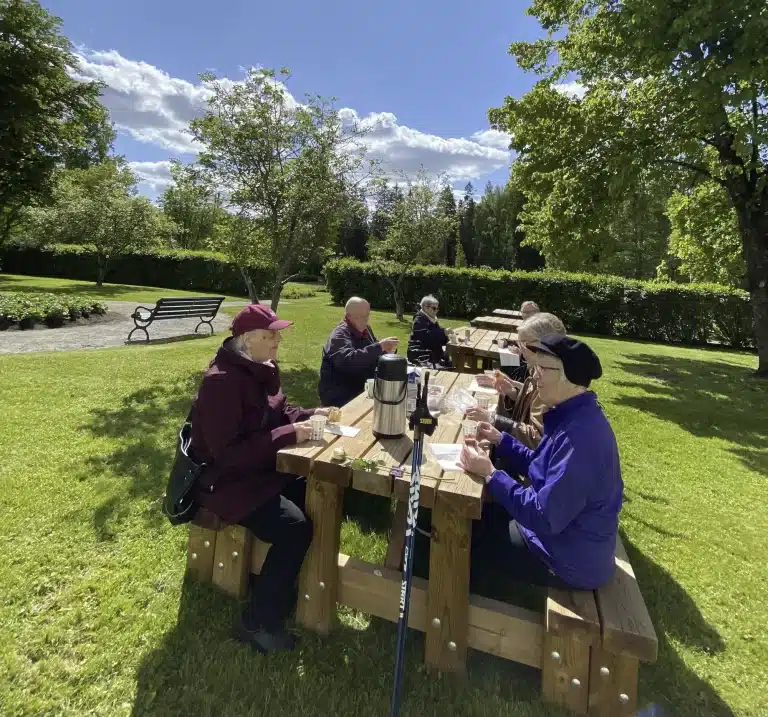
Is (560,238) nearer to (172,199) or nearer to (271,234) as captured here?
(271,234)

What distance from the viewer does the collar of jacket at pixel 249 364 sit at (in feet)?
7.92

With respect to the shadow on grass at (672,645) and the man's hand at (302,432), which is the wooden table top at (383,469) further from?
the shadow on grass at (672,645)

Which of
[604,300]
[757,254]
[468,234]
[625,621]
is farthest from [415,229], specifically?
[468,234]

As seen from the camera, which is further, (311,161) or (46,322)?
(46,322)

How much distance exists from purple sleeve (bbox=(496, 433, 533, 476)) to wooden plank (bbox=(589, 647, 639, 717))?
36.2 inches

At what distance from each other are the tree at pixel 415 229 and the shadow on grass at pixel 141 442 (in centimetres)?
1268

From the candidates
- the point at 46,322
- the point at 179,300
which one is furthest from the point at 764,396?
the point at 46,322

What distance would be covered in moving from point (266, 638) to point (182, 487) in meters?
0.90

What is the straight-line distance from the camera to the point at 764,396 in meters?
8.95

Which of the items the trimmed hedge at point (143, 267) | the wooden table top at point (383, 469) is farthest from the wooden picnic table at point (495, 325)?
the trimmed hedge at point (143, 267)

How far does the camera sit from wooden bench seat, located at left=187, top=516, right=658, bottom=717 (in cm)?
193

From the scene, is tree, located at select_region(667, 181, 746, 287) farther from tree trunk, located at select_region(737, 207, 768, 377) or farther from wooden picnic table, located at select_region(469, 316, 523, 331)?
wooden picnic table, located at select_region(469, 316, 523, 331)

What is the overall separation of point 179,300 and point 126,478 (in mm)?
8977

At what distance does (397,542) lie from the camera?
2850mm
